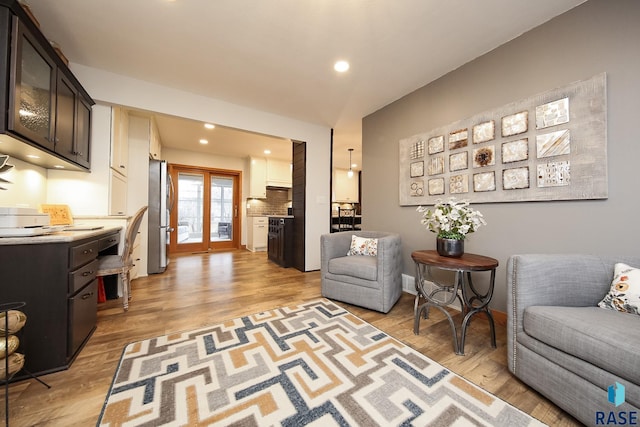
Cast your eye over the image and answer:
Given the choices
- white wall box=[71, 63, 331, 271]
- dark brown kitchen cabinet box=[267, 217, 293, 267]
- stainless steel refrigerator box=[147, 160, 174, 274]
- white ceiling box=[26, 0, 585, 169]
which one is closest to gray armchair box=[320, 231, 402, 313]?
white wall box=[71, 63, 331, 271]

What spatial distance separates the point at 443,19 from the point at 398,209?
197 centimetres

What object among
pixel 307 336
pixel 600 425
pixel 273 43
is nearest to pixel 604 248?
pixel 600 425

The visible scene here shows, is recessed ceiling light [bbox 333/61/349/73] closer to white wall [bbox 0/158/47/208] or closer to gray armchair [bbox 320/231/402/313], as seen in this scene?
gray armchair [bbox 320/231/402/313]

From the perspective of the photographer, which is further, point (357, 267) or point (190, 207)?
point (190, 207)

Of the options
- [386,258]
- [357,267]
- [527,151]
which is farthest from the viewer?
[357,267]

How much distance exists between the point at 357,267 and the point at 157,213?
3.34m

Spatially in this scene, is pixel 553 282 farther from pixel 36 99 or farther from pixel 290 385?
pixel 36 99

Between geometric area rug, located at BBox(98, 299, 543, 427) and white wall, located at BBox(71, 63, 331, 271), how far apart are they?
2291mm

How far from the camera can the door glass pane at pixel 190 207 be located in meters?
5.69

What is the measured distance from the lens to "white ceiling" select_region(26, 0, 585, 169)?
173 cm

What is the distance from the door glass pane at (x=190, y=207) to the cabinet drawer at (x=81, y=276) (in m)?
4.18

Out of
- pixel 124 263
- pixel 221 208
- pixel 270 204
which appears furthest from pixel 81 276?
pixel 270 204

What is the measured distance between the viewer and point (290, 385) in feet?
4.21

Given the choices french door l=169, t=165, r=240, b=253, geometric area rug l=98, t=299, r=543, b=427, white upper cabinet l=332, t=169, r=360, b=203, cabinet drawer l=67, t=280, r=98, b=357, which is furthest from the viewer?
white upper cabinet l=332, t=169, r=360, b=203
